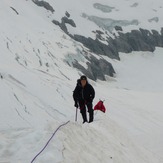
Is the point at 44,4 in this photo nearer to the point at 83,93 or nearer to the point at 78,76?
the point at 78,76

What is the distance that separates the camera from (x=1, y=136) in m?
9.57

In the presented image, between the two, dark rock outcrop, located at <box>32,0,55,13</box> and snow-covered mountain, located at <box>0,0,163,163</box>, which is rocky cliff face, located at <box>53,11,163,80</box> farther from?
dark rock outcrop, located at <box>32,0,55,13</box>

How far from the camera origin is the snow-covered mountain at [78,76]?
966 cm

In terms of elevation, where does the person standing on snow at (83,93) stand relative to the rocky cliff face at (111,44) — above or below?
above

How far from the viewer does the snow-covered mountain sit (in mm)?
9664

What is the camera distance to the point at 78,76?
5728 centimetres

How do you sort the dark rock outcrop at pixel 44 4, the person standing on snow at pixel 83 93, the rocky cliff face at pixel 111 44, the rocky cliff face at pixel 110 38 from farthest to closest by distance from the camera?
the dark rock outcrop at pixel 44 4 < the rocky cliff face at pixel 110 38 < the rocky cliff face at pixel 111 44 < the person standing on snow at pixel 83 93

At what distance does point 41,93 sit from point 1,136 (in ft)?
61.2

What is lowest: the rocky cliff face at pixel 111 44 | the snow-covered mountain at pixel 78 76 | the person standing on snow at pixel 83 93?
the rocky cliff face at pixel 111 44

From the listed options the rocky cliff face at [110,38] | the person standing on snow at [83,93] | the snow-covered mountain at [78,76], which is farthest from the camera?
the rocky cliff face at [110,38]

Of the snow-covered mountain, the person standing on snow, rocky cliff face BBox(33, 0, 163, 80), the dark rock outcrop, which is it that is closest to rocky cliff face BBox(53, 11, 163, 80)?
rocky cliff face BBox(33, 0, 163, 80)

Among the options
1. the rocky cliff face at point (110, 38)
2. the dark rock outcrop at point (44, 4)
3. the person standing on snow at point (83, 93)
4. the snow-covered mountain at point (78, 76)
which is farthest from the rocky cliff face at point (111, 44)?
the person standing on snow at point (83, 93)

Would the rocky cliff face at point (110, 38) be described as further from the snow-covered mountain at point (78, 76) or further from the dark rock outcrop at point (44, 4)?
the snow-covered mountain at point (78, 76)

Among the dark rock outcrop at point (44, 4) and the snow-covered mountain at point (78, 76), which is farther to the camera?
the dark rock outcrop at point (44, 4)
